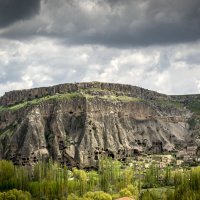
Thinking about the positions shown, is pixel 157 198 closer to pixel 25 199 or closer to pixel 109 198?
pixel 109 198

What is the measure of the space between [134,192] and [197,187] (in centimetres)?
2838

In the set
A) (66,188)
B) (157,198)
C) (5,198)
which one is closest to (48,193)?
(66,188)

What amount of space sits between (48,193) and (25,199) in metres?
19.2

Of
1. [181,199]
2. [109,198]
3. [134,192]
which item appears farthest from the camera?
[134,192]

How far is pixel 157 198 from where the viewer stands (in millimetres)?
157000

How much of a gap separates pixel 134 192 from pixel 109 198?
23.1m

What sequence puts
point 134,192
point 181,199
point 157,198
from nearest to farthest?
point 181,199, point 157,198, point 134,192

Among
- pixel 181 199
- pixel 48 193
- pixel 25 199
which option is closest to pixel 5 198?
pixel 25 199

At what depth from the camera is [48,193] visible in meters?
196

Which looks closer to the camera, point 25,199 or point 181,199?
point 181,199

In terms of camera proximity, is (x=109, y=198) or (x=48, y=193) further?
(x=48, y=193)

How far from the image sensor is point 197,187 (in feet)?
558

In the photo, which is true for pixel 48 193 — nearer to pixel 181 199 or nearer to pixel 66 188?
pixel 66 188

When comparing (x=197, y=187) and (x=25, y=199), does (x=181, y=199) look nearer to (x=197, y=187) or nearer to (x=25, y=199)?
(x=197, y=187)
